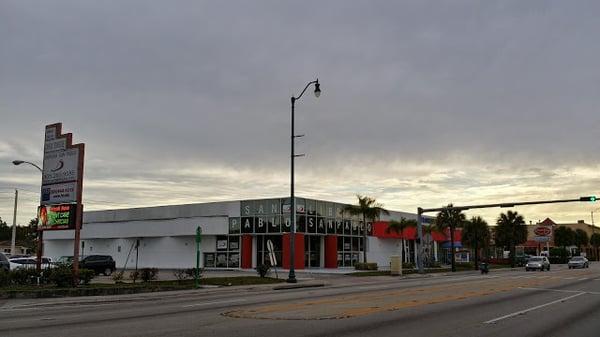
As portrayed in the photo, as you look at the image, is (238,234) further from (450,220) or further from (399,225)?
(450,220)

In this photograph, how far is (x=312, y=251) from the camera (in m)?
53.2

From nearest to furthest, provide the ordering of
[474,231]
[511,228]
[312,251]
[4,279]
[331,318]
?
[331,318], [4,279], [312,251], [474,231], [511,228]

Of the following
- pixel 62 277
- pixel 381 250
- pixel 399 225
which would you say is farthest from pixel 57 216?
pixel 381 250

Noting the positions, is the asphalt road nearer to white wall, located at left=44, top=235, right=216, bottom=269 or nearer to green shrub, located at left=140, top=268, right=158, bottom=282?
green shrub, located at left=140, top=268, right=158, bottom=282

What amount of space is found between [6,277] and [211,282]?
410 inches

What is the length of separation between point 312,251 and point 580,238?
103106mm

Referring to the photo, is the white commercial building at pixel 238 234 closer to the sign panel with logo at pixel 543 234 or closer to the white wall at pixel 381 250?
the white wall at pixel 381 250

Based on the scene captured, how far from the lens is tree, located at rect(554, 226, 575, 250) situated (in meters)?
125

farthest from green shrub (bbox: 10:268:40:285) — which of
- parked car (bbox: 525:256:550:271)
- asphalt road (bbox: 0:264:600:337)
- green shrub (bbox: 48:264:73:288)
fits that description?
parked car (bbox: 525:256:550:271)

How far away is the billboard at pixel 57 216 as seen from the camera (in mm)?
27984

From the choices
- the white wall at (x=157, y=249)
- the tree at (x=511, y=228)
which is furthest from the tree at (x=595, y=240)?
the white wall at (x=157, y=249)

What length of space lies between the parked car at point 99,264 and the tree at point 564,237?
107m

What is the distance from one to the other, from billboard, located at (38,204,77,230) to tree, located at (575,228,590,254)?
127465mm

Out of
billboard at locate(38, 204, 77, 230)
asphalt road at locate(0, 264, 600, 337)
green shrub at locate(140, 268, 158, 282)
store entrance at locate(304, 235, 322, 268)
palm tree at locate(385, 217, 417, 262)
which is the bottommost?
asphalt road at locate(0, 264, 600, 337)
